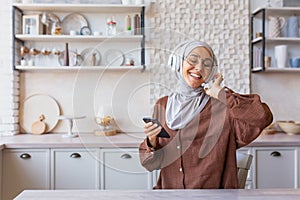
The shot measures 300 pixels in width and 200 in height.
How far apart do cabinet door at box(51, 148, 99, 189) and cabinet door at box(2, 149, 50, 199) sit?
7cm

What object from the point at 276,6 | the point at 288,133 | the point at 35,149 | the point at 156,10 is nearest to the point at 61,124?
the point at 35,149

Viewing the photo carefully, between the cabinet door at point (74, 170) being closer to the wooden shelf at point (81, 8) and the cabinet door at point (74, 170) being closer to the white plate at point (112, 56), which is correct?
the white plate at point (112, 56)

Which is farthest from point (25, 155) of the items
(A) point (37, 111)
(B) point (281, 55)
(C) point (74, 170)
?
(B) point (281, 55)

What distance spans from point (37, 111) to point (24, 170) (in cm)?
73

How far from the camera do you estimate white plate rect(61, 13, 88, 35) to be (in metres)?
3.35

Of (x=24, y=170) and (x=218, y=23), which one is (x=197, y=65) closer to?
(x=24, y=170)

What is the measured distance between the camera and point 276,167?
9.23 feet

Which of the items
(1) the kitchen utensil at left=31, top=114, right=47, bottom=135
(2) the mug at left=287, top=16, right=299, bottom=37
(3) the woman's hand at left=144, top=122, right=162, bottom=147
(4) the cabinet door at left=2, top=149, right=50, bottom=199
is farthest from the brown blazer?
(2) the mug at left=287, top=16, right=299, bottom=37

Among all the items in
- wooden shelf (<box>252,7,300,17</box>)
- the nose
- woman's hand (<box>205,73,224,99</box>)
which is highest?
wooden shelf (<box>252,7,300,17</box>)

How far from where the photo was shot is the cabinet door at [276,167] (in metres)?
2.79

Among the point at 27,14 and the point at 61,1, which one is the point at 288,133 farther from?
the point at 27,14

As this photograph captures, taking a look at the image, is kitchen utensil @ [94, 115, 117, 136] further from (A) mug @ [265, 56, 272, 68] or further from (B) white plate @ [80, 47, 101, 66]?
(A) mug @ [265, 56, 272, 68]

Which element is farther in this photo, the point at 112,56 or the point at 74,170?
the point at 112,56

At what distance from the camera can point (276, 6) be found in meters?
3.34
